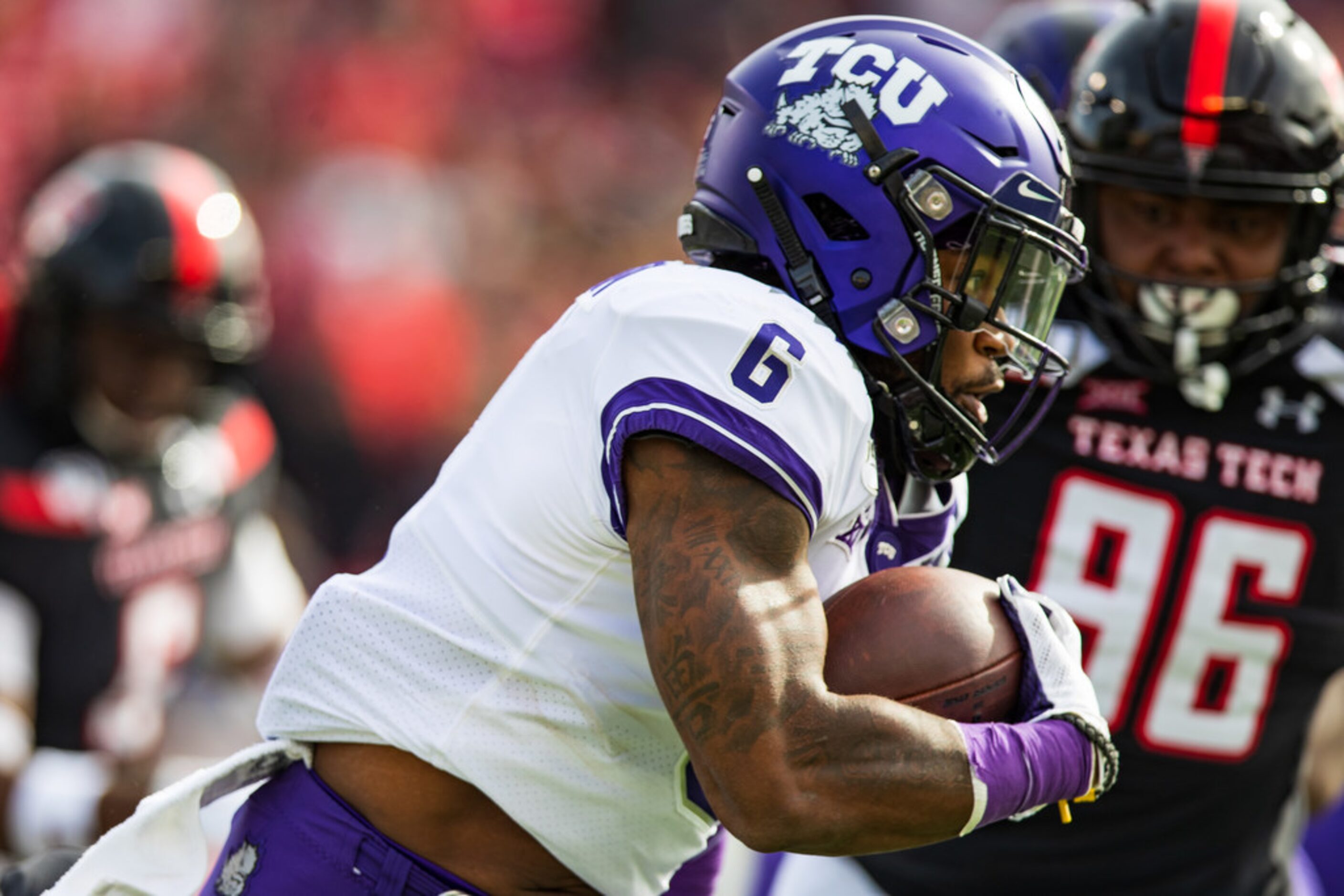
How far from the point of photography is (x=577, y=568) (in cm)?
202

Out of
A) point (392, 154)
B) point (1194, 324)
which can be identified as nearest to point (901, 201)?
point (1194, 324)

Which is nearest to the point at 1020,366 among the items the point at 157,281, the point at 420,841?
the point at 420,841

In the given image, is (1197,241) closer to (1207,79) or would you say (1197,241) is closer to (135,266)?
(1207,79)

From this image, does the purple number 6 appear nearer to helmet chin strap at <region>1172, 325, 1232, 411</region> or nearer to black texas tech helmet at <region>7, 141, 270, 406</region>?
helmet chin strap at <region>1172, 325, 1232, 411</region>

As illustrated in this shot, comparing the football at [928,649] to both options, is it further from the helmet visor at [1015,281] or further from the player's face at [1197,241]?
the player's face at [1197,241]

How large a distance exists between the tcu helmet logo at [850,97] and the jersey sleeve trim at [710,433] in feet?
1.52

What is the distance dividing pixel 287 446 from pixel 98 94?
197cm

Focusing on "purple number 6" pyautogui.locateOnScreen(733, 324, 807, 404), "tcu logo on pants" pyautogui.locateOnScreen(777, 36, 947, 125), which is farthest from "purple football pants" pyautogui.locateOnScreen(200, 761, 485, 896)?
"tcu logo on pants" pyautogui.locateOnScreen(777, 36, 947, 125)

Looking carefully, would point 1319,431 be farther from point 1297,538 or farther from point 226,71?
point 226,71

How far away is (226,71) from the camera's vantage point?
8320 millimetres

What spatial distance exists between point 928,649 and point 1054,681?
16 centimetres

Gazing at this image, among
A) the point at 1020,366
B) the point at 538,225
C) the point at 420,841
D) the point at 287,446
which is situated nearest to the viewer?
the point at 420,841

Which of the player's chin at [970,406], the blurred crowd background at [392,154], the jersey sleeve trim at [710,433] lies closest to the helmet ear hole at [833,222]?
the player's chin at [970,406]

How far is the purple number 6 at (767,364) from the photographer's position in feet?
6.21
